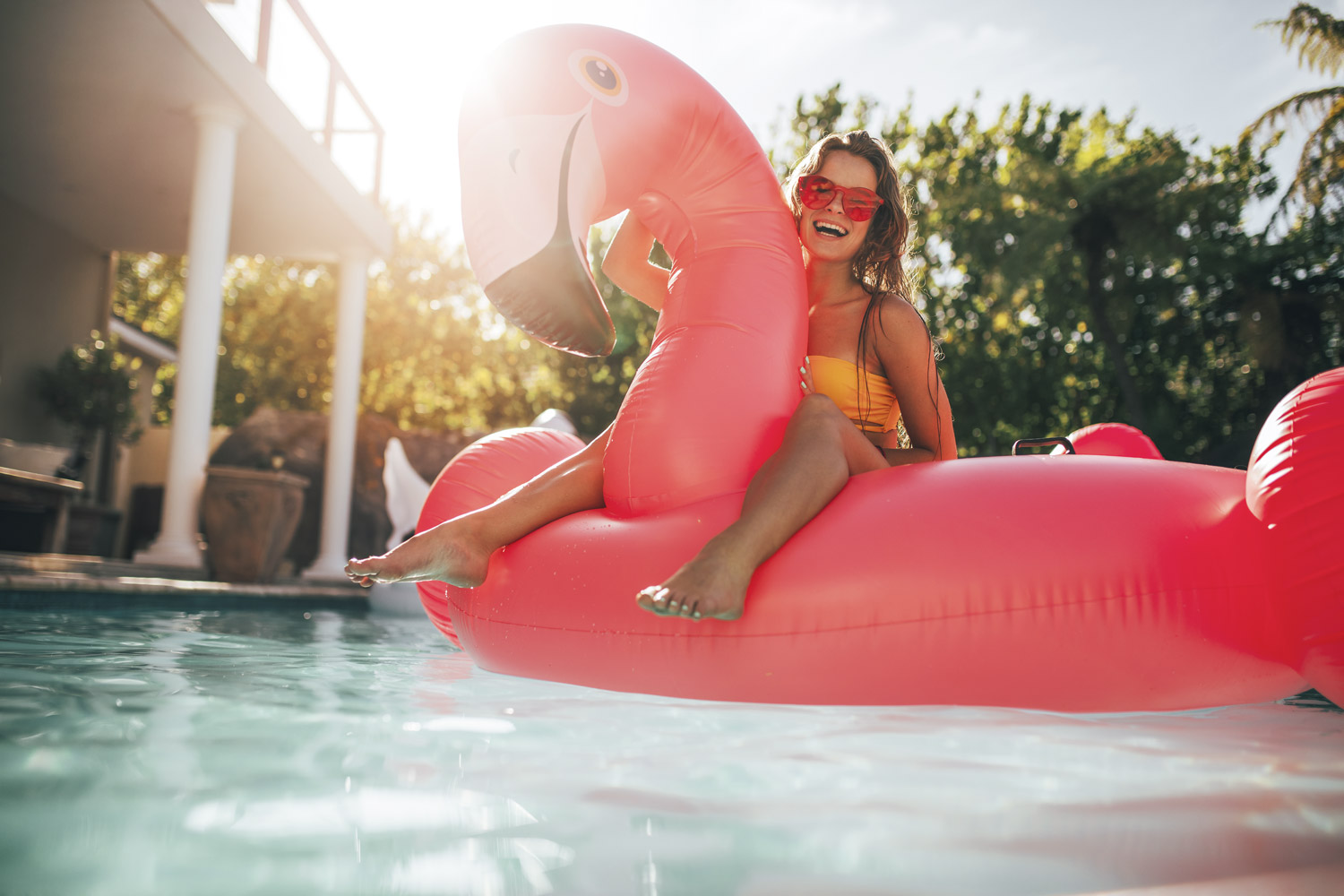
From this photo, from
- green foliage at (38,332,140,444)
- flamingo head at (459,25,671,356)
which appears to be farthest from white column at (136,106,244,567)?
flamingo head at (459,25,671,356)

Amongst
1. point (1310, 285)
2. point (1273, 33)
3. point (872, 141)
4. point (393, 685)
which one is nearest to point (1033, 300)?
point (1310, 285)

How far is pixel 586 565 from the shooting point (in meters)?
2.05

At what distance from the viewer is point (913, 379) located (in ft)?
7.47

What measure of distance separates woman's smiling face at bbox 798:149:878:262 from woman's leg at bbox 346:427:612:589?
0.82 m

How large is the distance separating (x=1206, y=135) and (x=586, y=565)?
18060mm

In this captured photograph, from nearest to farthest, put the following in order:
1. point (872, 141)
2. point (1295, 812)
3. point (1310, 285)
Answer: point (1295, 812) < point (872, 141) < point (1310, 285)

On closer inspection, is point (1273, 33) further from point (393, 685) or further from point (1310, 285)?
point (393, 685)

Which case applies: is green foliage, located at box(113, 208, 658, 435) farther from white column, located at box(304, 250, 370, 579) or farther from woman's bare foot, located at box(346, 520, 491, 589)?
woman's bare foot, located at box(346, 520, 491, 589)

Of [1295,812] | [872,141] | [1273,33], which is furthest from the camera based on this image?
[1273,33]

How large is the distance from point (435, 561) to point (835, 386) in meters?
1.14

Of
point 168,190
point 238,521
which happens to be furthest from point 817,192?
point 168,190

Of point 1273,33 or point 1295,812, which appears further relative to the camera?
point 1273,33

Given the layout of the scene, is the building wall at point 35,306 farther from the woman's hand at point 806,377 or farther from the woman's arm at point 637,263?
the woman's hand at point 806,377

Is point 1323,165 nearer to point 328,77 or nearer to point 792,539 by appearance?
point 328,77
